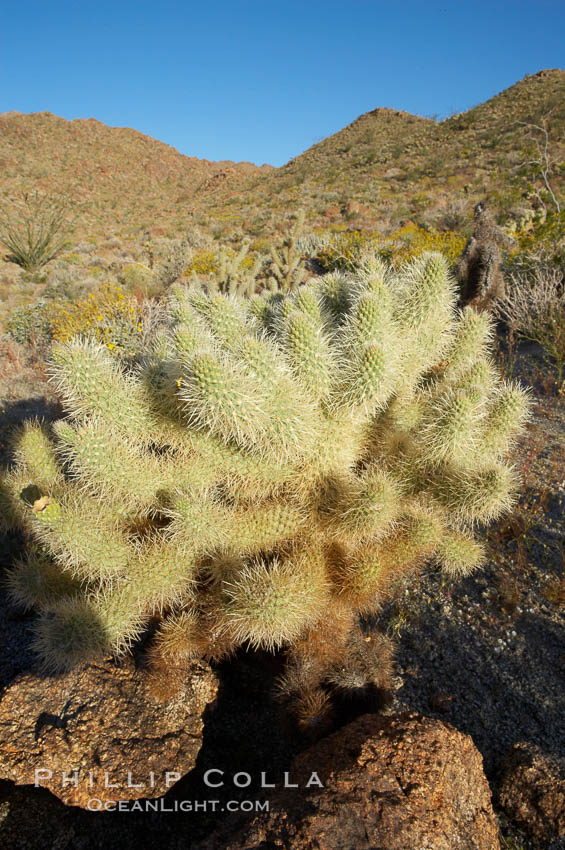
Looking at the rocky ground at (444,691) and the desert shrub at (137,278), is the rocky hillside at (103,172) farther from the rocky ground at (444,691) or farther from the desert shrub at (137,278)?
the rocky ground at (444,691)

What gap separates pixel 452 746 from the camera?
5.47 feet

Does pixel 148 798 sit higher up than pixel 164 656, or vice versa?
pixel 164 656

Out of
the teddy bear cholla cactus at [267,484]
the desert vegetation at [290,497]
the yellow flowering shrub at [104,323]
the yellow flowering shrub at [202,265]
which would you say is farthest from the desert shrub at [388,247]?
the teddy bear cholla cactus at [267,484]

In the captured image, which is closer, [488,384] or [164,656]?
[164,656]

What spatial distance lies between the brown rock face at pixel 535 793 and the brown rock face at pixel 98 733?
1415mm

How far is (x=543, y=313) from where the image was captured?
5.94 meters

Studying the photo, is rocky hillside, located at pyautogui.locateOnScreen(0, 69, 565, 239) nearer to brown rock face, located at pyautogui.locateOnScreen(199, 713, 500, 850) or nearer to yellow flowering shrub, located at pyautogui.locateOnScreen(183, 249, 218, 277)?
yellow flowering shrub, located at pyautogui.locateOnScreen(183, 249, 218, 277)

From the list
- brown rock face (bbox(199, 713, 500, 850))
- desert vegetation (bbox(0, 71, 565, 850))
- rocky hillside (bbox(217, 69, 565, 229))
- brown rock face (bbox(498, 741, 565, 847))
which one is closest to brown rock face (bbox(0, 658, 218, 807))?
desert vegetation (bbox(0, 71, 565, 850))

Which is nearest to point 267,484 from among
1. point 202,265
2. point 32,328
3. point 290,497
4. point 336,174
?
point 290,497

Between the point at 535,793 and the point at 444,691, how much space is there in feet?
2.10

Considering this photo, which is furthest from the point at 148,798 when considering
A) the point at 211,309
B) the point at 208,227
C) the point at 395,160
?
the point at 395,160

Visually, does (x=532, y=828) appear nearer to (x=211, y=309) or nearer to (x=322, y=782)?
(x=322, y=782)

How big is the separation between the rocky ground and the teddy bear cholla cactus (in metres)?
0.29

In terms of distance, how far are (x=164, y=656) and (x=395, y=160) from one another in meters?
29.2
